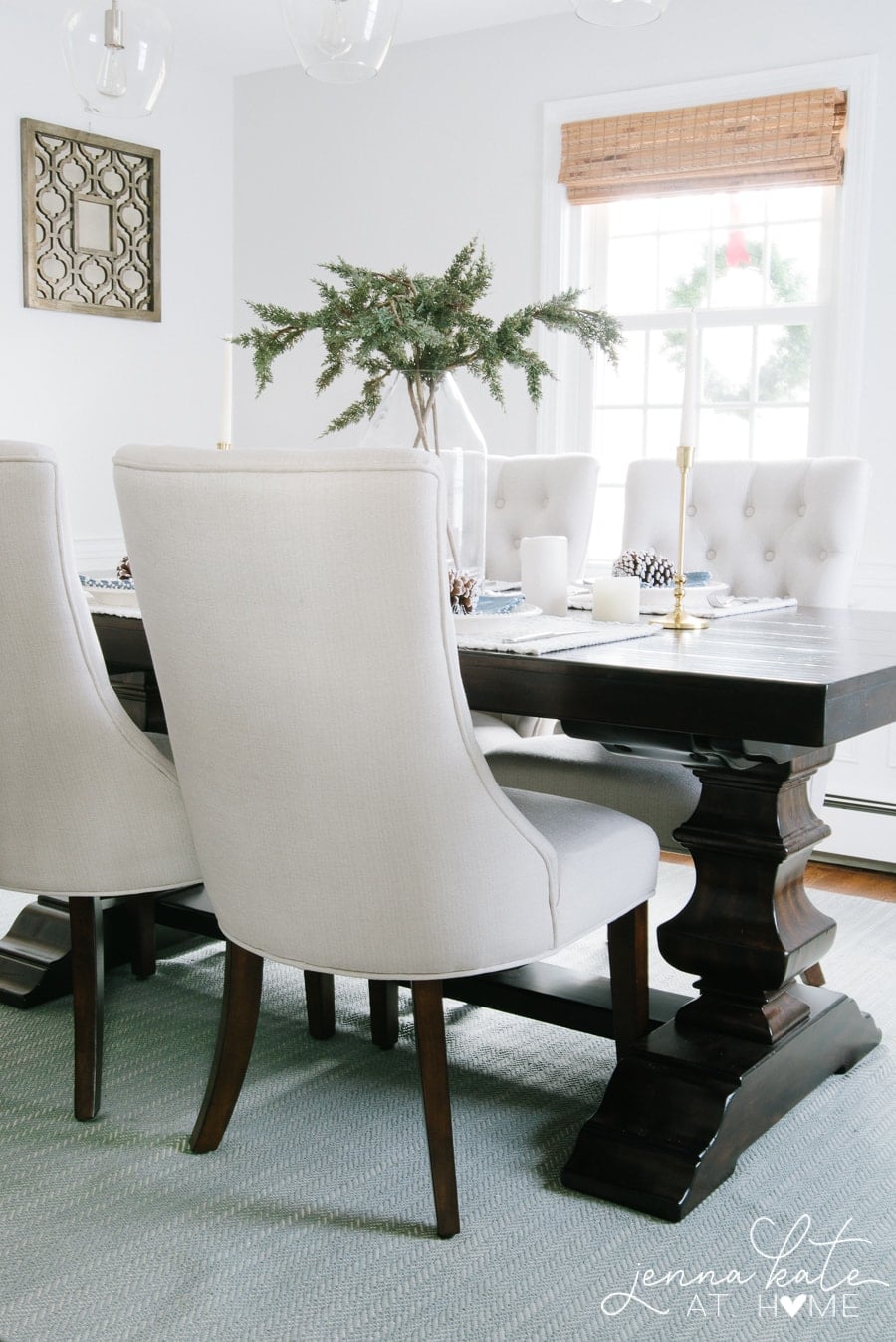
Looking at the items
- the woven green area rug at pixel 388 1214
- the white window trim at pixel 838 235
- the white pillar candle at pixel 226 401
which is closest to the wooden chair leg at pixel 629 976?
the woven green area rug at pixel 388 1214

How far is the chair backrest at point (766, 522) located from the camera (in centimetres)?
263

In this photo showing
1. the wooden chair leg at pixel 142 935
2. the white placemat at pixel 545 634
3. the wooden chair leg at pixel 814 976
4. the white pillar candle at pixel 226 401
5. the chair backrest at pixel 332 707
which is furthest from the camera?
the wooden chair leg at pixel 142 935

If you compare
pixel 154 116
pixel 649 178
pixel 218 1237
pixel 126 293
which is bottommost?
pixel 218 1237

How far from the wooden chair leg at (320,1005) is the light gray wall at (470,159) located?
7.04ft

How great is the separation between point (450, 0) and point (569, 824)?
10.7ft

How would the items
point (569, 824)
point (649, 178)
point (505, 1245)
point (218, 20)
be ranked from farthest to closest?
point (218, 20)
point (649, 178)
point (569, 824)
point (505, 1245)

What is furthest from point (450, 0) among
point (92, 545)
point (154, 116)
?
point (92, 545)

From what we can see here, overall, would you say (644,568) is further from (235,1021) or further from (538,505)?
(235,1021)

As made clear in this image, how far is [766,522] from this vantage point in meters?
2.72

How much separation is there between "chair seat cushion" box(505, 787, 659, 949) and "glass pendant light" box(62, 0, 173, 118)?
1285 millimetres

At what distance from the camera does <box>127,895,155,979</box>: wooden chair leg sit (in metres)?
2.45

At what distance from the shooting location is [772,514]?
271 centimetres

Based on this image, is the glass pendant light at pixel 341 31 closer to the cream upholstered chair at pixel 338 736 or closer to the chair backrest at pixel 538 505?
the cream upholstered chair at pixel 338 736

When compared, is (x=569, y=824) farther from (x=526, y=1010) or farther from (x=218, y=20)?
(x=218, y=20)
